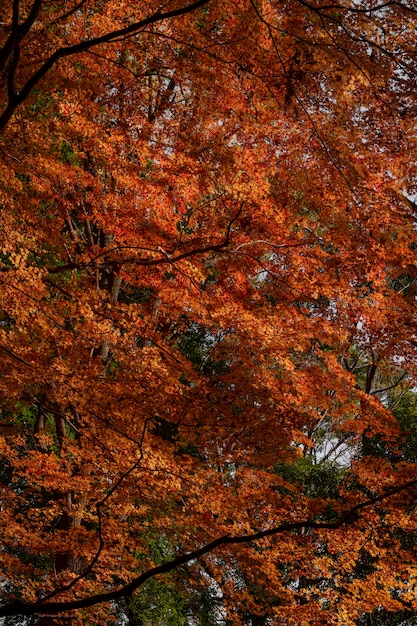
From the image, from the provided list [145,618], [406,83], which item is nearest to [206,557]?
[145,618]

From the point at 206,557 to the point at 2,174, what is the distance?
808cm

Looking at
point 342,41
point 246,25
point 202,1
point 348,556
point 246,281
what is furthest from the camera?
point 246,281

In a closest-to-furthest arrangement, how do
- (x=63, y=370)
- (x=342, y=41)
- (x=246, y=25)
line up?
1. (x=342, y=41)
2. (x=63, y=370)
3. (x=246, y=25)

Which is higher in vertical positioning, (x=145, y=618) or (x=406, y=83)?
(x=406, y=83)

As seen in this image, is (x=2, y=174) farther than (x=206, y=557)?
No

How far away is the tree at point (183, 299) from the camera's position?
879cm

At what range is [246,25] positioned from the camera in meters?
9.11

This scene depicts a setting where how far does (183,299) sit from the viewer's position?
10.8 m

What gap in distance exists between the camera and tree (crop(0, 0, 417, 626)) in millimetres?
8789

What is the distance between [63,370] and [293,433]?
5.20m

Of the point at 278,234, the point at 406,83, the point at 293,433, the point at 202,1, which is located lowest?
the point at 202,1

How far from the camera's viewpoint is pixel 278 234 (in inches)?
458

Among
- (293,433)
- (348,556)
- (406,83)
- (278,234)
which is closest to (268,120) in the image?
(278,234)

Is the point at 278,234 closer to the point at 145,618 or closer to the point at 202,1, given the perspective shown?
the point at 145,618
